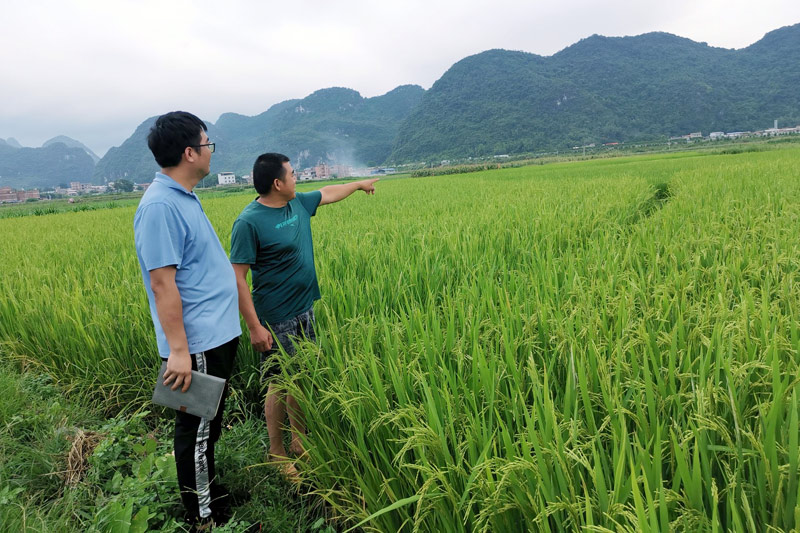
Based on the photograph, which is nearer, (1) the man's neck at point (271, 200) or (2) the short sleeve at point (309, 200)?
(1) the man's neck at point (271, 200)

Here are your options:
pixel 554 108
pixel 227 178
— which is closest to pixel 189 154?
pixel 227 178

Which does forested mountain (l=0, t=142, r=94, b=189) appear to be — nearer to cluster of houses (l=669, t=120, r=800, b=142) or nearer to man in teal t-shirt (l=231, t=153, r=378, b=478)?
cluster of houses (l=669, t=120, r=800, b=142)

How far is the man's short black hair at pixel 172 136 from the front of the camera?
65.3 inches

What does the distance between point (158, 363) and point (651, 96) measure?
11035 cm

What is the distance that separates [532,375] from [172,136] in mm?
1598

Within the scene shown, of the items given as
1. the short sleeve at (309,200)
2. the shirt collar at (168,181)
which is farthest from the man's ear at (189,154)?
the short sleeve at (309,200)

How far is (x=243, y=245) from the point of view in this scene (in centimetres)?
212

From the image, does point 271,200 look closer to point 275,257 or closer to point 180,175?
point 275,257

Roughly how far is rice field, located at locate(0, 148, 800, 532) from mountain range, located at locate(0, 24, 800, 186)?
Result: 81049mm

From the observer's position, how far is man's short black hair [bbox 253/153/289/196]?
215cm

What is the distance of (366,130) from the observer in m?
130

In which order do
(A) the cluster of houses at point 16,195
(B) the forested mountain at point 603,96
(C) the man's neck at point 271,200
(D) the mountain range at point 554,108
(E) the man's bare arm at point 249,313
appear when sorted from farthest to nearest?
1. (D) the mountain range at point 554,108
2. (B) the forested mountain at point 603,96
3. (A) the cluster of houses at point 16,195
4. (C) the man's neck at point 271,200
5. (E) the man's bare arm at point 249,313

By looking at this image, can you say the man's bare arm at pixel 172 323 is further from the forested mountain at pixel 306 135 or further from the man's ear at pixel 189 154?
the forested mountain at pixel 306 135

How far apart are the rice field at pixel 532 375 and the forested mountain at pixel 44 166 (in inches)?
6659
